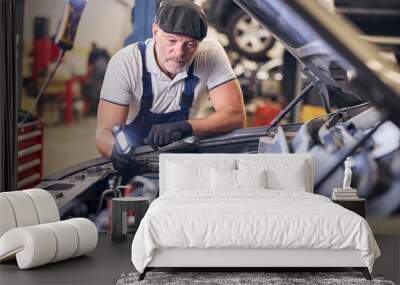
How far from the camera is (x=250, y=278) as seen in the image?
5676mm

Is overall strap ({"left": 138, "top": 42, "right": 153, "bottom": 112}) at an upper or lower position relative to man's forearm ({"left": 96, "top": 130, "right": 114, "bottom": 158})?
upper

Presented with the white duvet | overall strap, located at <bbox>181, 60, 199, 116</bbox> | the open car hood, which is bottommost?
the white duvet

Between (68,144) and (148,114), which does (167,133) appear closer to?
(148,114)

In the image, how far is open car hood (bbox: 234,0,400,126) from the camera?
25.6ft

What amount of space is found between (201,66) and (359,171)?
2062mm

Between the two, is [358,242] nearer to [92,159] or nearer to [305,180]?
[305,180]

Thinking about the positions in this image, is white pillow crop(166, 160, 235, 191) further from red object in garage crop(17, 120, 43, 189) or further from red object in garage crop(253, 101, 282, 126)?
red object in garage crop(17, 120, 43, 189)

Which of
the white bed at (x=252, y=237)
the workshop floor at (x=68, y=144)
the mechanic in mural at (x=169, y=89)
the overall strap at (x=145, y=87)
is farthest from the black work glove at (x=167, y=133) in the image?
the white bed at (x=252, y=237)

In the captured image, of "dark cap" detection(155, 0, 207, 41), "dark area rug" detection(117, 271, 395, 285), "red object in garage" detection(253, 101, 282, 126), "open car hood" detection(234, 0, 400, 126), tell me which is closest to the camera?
"dark area rug" detection(117, 271, 395, 285)

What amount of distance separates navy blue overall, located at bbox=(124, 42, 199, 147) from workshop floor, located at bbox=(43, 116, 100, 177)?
0.44 m

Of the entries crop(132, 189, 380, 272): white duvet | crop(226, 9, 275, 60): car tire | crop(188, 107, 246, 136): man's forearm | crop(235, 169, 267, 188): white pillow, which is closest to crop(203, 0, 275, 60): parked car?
crop(226, 9, 275, 60): car tire

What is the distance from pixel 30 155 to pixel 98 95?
39.7 inches

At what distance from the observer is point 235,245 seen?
5.59 m

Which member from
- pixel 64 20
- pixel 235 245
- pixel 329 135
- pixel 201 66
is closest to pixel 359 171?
pixel 329 135
